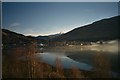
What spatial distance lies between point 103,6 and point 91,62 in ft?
3.21

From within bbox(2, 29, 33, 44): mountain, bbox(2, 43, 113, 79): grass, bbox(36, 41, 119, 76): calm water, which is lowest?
bbox(2, 43, 113, 79): grass

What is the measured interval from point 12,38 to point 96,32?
1.44 meters

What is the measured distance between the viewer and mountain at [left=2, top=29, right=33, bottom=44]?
3723 mm

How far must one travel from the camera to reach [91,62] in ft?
12.2

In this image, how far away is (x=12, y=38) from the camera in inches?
149

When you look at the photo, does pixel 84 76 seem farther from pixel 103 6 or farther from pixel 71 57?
pixel 103 6

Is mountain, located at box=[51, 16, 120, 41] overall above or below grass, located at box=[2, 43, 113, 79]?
above

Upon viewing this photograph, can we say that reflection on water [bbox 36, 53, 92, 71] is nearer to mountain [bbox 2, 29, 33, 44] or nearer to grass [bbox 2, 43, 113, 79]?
grass [bbox 2, 43, 113, 79]

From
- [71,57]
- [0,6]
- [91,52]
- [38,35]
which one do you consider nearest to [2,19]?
[0,6]

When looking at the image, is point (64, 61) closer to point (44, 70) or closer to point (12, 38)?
point (44, 70)

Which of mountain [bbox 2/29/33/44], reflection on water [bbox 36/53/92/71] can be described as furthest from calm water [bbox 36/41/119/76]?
mountain [bbox 2/29/33/44]

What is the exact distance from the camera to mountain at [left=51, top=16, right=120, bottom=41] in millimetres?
3734

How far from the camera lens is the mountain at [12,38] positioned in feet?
12.2

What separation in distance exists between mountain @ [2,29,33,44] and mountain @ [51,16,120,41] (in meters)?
0.50
